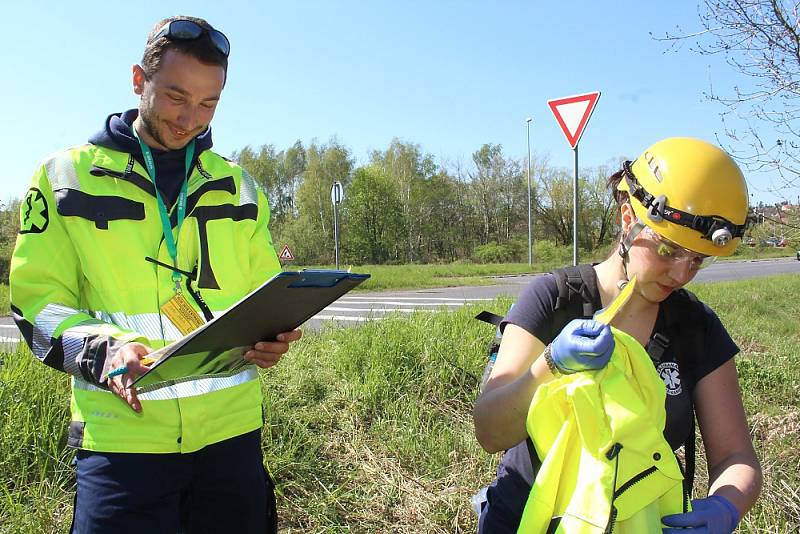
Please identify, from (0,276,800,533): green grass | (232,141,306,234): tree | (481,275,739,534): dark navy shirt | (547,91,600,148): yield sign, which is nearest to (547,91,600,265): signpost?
(547,91,600,148): yield sign

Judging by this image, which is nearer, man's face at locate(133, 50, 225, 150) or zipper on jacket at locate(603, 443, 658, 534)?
zipper on jacket at locate(603, 443, 658, 534)

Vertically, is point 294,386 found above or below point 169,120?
below

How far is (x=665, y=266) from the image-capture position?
160cm

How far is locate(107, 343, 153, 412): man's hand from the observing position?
1.31 meters

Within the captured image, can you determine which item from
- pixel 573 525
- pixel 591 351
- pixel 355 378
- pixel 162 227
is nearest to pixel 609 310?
pixel 591 351

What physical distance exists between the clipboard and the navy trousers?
21 centimetres

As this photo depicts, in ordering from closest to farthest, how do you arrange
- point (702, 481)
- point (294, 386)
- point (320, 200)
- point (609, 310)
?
point (609, 310)
point (702, 481)
point (294, 386)
point (320, 200)

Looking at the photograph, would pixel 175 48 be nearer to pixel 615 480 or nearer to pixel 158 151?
pixel 158 151

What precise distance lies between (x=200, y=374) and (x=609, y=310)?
1.07 metres

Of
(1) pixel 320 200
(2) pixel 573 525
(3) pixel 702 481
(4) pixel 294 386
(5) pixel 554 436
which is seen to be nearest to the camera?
(2) pixel 573 525

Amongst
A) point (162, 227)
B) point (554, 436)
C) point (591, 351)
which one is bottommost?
point (554, 436)

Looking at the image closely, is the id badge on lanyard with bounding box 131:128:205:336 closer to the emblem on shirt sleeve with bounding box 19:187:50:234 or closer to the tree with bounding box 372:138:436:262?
the emblem on shirt sleeve with bounding box 19:187:50:234

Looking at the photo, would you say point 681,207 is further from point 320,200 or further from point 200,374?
point 320,200

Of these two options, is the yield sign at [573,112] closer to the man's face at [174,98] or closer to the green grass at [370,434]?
the green grass at [370,434]
